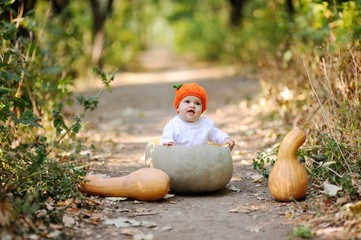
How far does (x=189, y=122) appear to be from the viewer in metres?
4.76

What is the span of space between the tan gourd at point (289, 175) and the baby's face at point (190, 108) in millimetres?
876

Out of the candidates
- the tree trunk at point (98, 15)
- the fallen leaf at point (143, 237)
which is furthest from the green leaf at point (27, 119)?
the tree trunk at point (98, 15)

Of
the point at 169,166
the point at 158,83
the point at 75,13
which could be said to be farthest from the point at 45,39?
the point at 158,83

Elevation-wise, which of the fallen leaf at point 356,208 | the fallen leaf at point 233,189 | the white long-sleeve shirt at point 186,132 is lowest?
the fallen leaf at point 356,208

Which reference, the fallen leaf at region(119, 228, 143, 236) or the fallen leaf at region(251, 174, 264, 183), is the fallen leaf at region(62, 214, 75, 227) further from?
the fallen leaf at region(251, 174, 264, 183)

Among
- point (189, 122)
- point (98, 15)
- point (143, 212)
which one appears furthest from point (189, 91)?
point (98, 15)

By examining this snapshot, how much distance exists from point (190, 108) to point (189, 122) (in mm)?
177

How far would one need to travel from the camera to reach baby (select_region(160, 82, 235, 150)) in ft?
15.2

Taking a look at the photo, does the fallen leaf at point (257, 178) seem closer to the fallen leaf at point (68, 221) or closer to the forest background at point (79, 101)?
the forest background at point (79, 101)

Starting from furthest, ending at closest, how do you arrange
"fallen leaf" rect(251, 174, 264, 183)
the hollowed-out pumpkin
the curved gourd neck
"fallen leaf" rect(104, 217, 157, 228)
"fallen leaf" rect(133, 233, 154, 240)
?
"fallen leaf" rect(251, 174, 264, 183)
the hollowed-out pumpkin
the curved gourd neck
"fallen leaf" rect(104, 217, 157, 228)
"fallen leaf" rect(133, 233, 154, 240)

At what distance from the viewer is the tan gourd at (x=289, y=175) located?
405 cm

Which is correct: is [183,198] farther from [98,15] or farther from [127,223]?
[98,15]

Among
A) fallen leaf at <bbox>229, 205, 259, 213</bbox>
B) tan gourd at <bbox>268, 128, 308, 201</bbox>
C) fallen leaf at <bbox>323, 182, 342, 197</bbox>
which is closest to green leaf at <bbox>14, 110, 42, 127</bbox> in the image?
fallen leaf at <bbox>229, 205, 259, 213</bbox>

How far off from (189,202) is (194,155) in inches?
15.5
